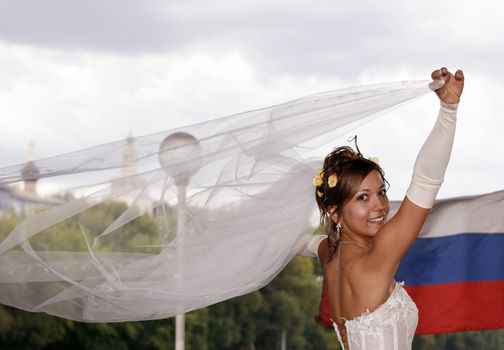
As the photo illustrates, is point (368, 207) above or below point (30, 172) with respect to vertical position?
below

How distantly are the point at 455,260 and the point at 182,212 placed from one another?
12.0 ft

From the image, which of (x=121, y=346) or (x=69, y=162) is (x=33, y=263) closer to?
(x=69, y=162)

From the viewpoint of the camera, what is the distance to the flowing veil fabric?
4.14 metres

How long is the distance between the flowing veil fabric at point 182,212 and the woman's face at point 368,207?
427 millimetres

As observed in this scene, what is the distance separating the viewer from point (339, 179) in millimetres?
3768

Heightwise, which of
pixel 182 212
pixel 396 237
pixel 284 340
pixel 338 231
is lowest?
pixel 396 237

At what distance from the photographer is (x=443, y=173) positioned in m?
3.34

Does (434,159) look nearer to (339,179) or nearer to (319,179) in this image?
(339,179)

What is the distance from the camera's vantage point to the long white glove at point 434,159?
10.8 feet

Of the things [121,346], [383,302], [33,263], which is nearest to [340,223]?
[383,302]

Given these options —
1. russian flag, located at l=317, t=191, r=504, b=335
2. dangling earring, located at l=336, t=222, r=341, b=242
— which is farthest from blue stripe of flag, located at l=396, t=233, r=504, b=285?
dangling earring, located at l=336, t=222, r=341, b=242

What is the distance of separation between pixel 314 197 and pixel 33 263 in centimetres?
117

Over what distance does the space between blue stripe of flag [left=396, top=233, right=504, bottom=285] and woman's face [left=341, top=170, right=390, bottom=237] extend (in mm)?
3593

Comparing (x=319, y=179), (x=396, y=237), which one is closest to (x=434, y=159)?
(x=396, y=237)
